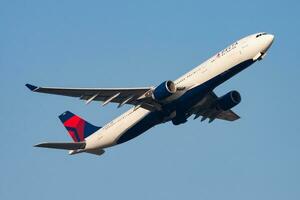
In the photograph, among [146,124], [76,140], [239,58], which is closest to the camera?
[239,58]

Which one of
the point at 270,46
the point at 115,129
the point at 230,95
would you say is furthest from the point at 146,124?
the point at 270,46

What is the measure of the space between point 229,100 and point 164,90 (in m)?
6.88

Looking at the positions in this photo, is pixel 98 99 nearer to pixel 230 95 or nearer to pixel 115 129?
pixel 115 129

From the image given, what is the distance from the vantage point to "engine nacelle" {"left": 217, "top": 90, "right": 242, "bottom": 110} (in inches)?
2254

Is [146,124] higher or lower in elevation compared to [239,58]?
lower

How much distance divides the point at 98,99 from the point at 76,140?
8.90 m

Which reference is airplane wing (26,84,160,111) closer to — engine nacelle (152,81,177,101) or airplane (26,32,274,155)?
airplane (26,32,274,155)

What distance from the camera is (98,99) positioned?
178 ft

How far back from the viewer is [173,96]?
5334 centimetres

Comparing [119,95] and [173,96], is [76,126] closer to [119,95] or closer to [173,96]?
[119,95]


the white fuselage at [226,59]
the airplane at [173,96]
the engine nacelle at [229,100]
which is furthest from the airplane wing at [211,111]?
the white fuselage at [226,59]

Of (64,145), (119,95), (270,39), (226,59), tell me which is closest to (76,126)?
(64,145)

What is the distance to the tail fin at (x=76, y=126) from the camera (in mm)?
61094

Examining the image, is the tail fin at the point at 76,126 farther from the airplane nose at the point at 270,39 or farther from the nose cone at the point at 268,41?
the airplane nose at the point at 270,39
